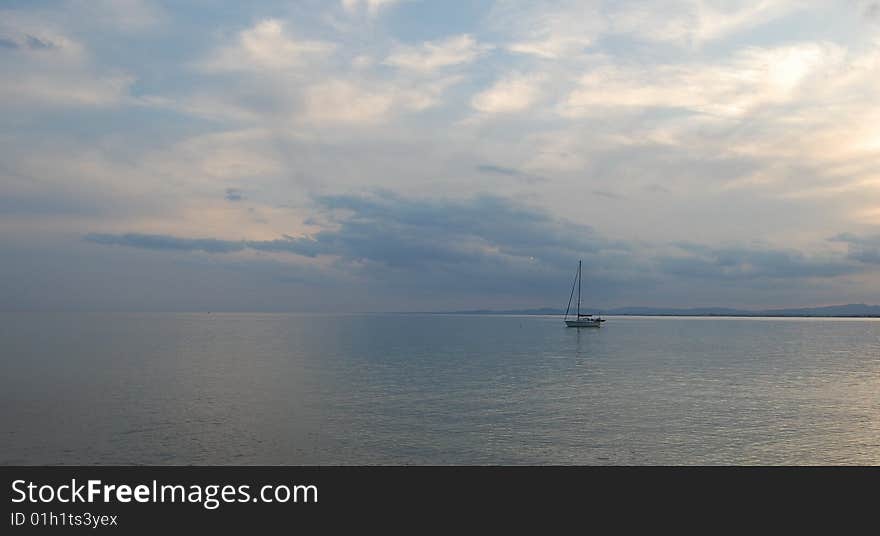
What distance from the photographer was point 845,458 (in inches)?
1184
